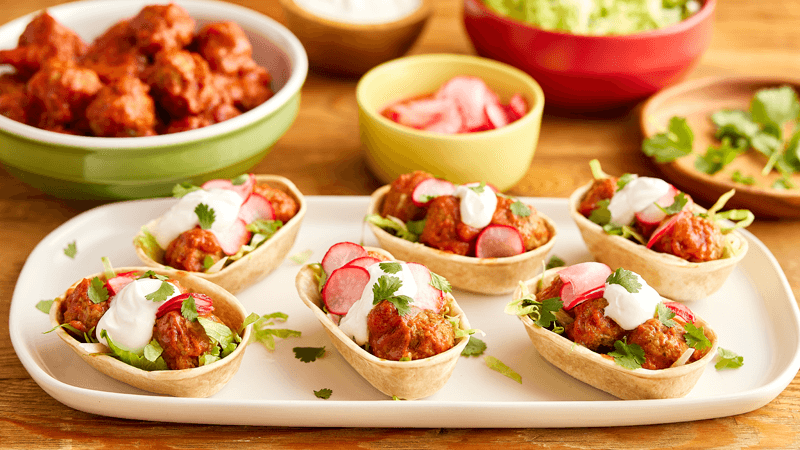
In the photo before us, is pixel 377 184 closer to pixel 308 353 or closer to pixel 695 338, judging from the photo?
pixel 308 353

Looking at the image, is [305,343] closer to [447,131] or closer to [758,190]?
[447,131]

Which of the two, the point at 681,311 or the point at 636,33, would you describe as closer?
the point at 681,311

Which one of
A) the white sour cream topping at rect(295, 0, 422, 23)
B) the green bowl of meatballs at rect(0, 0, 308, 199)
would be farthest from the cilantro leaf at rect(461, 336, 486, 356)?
the white sour cream topping at rect(295, 0, 422, 23)

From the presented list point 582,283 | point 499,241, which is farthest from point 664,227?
point 499,241

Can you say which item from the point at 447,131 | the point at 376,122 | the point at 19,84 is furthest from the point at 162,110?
the point at 447,131

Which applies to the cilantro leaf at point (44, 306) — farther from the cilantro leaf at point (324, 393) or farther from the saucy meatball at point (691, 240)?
the saucy meatball at point (691, 240)

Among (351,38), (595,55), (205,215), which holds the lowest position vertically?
(205,215)

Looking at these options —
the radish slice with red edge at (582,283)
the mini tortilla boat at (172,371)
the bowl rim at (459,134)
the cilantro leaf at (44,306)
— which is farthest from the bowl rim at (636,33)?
the cilantro leaf at (44,306)
